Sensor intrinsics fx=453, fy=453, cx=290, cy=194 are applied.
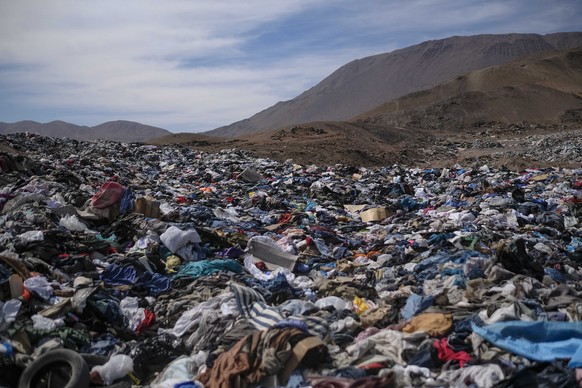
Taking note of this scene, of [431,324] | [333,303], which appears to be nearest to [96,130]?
[333,303]

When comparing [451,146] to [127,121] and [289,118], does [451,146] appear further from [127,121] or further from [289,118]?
[127,121]

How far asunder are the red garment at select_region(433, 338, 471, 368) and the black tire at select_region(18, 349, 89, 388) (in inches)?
105

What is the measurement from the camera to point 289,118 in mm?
96562

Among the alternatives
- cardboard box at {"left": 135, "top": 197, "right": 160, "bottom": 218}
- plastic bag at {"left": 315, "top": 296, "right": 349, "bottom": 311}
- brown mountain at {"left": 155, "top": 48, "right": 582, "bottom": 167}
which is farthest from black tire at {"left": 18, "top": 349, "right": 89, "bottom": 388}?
brown mountain at {"left": 155, "top": 48, "right": 582, "bottom": 167}

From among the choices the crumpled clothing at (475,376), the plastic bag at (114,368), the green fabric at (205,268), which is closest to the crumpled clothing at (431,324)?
the crumpled clothing at (475,376)

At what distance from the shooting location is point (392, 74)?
109875 mm

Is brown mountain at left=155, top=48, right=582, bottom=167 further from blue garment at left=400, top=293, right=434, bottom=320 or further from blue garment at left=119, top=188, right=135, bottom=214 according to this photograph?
blue garment at left=400, top=293, right=434, bottom=320

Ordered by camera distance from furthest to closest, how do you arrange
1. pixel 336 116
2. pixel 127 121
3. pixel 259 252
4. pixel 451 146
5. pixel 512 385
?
pixel 127 121, pixel 336 116, pixel 451 146, pixel 259 252, pixel 512 385

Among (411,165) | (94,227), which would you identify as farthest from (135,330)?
(411,165)

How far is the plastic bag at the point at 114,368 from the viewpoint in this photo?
11.7 feet

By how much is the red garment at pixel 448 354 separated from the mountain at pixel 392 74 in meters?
87.0

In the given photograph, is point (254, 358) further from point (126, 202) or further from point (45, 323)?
point (126, 202)

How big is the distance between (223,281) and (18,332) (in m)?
2.13

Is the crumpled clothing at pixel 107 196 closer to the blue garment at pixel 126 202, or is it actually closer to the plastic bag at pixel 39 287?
the blue garment at pixel 126 202
